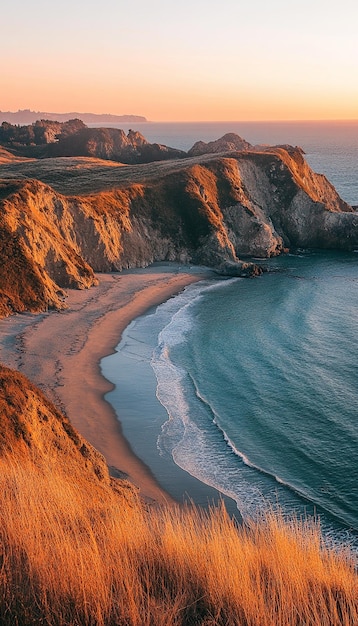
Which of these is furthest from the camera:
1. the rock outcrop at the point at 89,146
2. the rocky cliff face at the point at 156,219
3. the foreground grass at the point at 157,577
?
the rock outcrop at the point at 89,146

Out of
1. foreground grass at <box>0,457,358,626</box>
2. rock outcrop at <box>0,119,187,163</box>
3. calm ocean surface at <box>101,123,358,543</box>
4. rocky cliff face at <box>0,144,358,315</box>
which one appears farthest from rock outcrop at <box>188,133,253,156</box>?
foreground grass at <box>0,457,358,626</box>

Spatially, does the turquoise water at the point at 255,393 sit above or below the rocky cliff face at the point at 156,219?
below

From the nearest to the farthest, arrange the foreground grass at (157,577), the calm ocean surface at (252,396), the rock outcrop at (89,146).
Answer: the foreground grass at (157,577) → the calm ocean surface at (252,396) → the rock outcrop at (89,146)

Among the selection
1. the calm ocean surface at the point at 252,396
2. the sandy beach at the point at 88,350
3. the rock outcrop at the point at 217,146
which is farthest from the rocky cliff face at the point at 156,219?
the rock outcrop at the point at 217,146

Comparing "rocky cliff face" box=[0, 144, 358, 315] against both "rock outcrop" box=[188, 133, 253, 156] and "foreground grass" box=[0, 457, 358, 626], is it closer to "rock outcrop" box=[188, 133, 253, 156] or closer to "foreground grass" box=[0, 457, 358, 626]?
"rock outcrop" box=[188, 133, 253, 156]

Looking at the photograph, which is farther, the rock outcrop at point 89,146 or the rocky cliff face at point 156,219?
the rock outcrop at point 89,146

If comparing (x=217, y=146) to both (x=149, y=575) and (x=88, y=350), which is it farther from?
(x=149, y=575)

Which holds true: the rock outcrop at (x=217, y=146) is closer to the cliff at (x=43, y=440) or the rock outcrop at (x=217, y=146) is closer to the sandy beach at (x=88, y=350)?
the sandy beach at (x=88, y=350)

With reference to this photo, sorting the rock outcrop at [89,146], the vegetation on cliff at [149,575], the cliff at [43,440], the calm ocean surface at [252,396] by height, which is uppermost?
the rock outcrop at [89,146]
